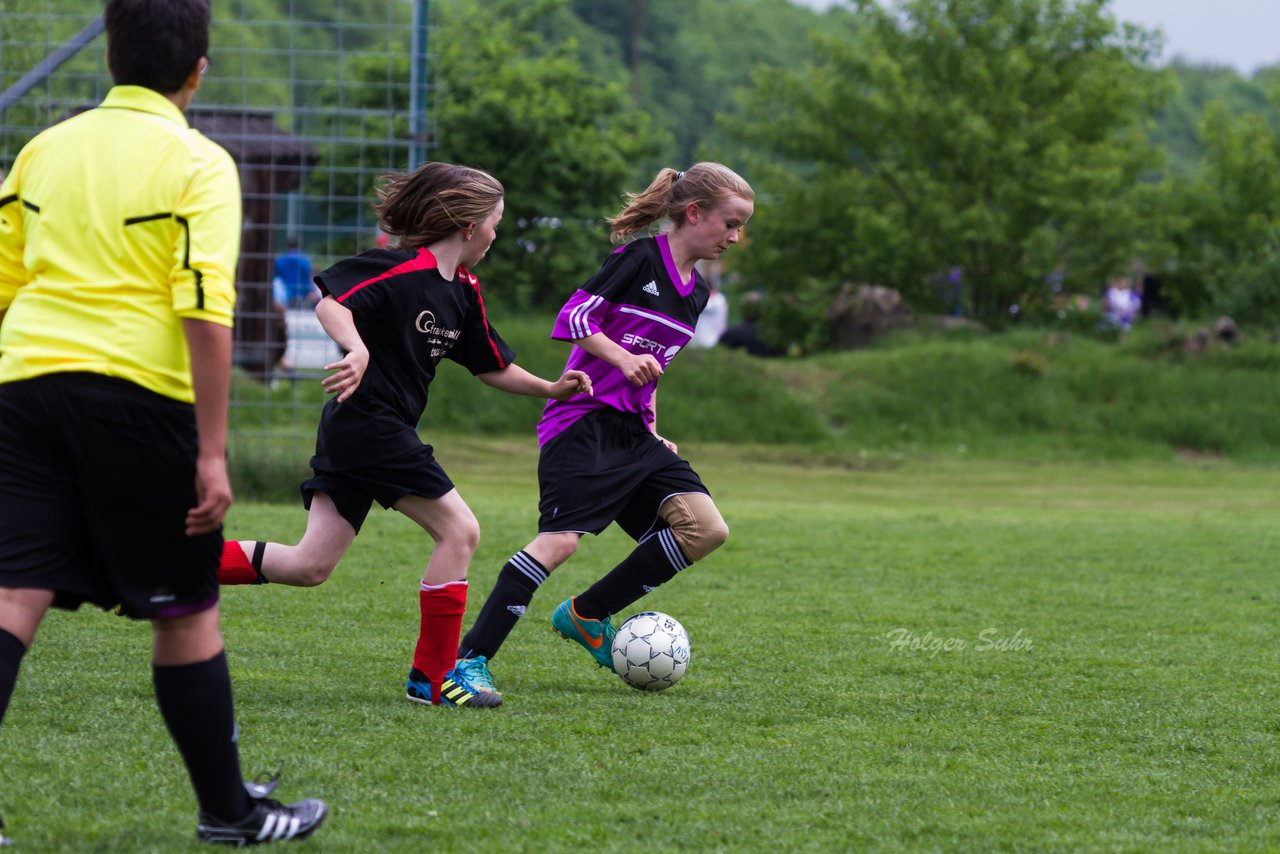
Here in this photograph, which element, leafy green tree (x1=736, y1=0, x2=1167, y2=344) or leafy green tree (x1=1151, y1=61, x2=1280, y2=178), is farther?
leafy green tree (x1=1151, y1=61, x2=1280, y2=178)

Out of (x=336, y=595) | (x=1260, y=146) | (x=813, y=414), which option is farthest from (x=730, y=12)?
(x=336, y=595)

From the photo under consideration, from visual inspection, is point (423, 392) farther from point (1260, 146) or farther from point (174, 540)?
point (1260, 146)

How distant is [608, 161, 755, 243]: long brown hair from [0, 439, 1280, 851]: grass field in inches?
60.9

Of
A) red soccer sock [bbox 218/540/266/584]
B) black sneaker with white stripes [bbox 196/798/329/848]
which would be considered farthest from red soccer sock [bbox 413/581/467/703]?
black sneaker with white stripes [bbox 196/798/329/848]

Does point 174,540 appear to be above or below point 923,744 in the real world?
above

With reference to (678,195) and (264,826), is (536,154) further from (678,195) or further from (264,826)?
(264,826)

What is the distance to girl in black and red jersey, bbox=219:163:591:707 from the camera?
4.71 meters

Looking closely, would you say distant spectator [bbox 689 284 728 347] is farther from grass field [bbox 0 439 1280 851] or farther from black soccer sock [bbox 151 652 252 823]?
black soccer sock [bbox 151 652 252 823]

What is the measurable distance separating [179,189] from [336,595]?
428 cm

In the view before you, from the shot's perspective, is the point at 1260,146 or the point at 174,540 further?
the point at 1260,146

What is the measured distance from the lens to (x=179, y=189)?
2.92 meters

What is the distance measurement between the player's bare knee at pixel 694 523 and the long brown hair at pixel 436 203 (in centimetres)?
116

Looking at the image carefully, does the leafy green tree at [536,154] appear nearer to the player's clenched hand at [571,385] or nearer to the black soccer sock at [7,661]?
the player's clenched hand at [571,385]

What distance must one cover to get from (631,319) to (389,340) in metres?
0.89
